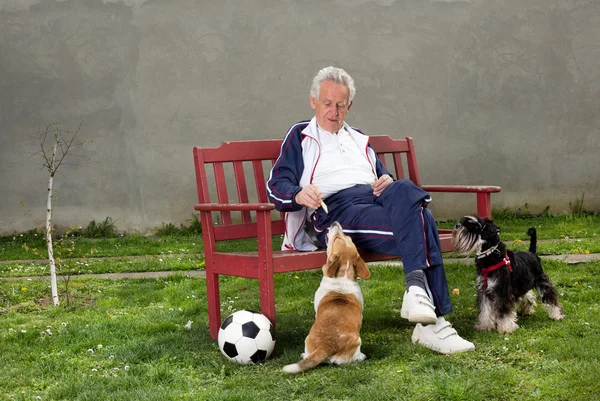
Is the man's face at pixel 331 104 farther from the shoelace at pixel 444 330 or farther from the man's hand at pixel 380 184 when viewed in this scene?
the shoelace at pixel 444 330

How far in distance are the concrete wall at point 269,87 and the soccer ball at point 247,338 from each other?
5564 mm

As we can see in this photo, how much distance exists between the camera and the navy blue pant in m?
4.04

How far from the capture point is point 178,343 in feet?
14.6

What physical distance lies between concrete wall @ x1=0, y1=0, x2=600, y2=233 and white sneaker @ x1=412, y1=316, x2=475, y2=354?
18.3ft

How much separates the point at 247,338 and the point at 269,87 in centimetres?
590

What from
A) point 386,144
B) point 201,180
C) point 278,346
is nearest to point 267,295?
point 278,346

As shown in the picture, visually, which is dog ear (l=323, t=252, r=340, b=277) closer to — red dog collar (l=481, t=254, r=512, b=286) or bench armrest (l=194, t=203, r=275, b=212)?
bench armrest (l=194, t=203, r=275, b=212)

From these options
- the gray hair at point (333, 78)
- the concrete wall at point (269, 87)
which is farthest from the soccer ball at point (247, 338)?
the concrete wall at point (269, 87)

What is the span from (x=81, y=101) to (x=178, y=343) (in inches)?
230

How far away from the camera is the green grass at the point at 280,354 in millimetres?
3496

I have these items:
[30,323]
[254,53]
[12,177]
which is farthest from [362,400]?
[12,177]

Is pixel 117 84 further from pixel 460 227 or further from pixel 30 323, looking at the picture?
pixel 460 227

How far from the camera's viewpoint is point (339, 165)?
4766 millimetres

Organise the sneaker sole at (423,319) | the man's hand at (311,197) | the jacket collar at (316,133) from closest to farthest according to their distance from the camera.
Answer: the sneaker sole at (423,319) → the man's hand at (311,197) → the jacket collar at (316,133)
